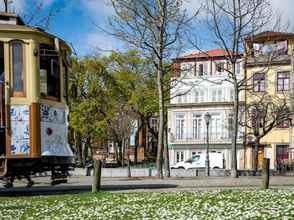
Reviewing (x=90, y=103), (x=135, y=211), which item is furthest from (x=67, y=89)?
(x=90, y=103)

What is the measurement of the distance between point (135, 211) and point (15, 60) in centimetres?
693

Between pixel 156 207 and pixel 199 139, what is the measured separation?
6146cm

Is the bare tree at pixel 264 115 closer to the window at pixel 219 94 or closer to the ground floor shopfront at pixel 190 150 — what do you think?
the ground floor shopfront at pixel 190 150

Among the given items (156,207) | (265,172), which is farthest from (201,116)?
Answer: (156,207)

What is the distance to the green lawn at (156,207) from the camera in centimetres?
1041

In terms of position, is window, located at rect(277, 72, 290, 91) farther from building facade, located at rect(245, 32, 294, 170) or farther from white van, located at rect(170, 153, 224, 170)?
white van, located at rect(170, 153, 224, 170)

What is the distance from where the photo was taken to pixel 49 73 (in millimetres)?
17172

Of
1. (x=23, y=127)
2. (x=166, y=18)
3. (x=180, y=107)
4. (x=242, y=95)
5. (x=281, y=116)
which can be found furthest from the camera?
(x=180, y=107)

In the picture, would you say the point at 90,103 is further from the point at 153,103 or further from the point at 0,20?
the point at 0,20

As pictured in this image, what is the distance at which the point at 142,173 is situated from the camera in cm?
3950

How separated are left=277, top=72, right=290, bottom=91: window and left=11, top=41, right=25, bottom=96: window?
52734 mm

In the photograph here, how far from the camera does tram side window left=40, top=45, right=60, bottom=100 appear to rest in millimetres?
16844

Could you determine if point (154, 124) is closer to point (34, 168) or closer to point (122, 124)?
point (122, 124)

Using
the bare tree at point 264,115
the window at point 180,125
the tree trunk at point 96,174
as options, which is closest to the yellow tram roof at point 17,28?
the tree trunk at point 96,174
